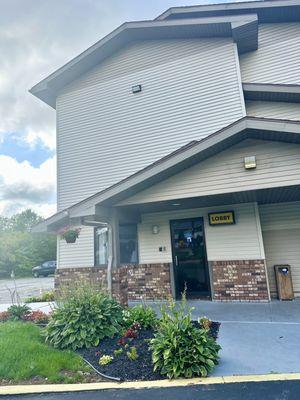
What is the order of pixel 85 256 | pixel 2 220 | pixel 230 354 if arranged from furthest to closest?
pixel 2 220 → pixel 85 256 → pixel 230 354

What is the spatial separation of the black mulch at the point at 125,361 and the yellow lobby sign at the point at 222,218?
4327 millimetres

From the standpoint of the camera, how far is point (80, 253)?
32.9ft

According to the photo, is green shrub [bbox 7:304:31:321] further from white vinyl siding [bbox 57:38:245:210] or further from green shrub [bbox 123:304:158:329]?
white vinyl siding [bbox 57:38:245:210]

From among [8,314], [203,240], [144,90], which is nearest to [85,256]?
[8,314]

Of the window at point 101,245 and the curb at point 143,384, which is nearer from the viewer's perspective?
the curb at point 143,384

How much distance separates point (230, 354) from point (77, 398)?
234cm

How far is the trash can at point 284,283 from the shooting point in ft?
25.7

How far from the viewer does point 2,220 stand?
2069 inches

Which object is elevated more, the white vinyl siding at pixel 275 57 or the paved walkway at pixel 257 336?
the white vinyl siding at pixel 275 57

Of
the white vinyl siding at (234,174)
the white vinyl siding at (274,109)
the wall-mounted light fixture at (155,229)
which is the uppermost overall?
the white vinyl siding at (274,109)

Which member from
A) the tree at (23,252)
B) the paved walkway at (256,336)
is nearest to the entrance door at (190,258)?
the paved walkway at (256,336)

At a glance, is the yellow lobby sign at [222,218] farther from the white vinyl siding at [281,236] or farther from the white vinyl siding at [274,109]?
the white vinyl siding at [274,109]

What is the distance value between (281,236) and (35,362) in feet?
24.3

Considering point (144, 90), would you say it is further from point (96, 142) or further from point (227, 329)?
point (227, 329)
